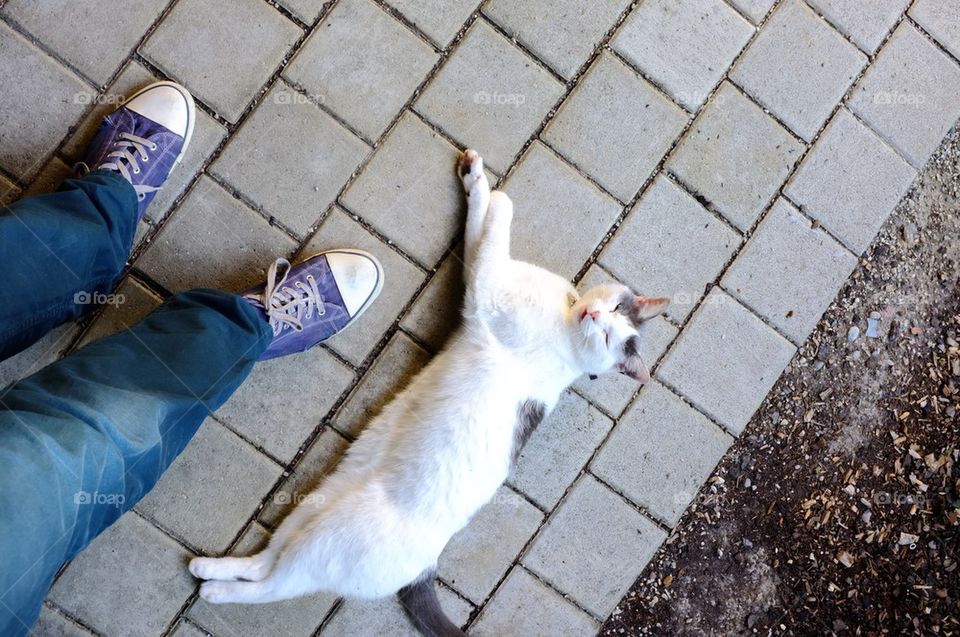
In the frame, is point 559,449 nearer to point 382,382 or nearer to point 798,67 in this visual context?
point 382,382

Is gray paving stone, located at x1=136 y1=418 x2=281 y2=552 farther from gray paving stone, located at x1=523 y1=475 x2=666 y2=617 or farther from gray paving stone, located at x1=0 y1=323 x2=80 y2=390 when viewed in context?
gray paving stone, located at x1=523 y1=475 x2=666 y2=617

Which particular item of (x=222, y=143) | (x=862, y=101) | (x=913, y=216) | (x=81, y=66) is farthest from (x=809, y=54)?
(x=81, y=66)

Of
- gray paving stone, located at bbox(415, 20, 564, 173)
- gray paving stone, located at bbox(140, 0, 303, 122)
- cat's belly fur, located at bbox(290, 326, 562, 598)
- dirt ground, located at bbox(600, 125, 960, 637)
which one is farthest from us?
dirt ground, located at bbox(600, 125, 960, 637)

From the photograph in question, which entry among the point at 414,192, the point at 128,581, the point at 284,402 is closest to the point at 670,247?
the point at 414,192

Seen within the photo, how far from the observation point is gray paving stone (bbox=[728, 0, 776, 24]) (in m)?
2.67

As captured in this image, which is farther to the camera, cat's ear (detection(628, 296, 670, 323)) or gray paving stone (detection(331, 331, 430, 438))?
gray paving stone (detection(331, 331, 430, 438))

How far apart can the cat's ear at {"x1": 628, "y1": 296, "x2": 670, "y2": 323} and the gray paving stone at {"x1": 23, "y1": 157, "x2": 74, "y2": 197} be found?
1914mm

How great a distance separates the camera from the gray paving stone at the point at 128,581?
241 centimetres

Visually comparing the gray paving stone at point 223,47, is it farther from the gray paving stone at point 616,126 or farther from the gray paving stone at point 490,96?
the gray paving stone at point 616,126

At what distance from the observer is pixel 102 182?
222cm

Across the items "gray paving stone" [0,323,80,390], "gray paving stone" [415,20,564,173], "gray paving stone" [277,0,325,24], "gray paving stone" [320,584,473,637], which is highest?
"gray paving stone" [415,20,564,173]

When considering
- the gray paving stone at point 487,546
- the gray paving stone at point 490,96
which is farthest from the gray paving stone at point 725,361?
the gray paving stone at point 490,96

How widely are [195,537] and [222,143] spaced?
4.46 ft

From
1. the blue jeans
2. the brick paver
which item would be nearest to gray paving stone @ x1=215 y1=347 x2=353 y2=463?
the brick paver
